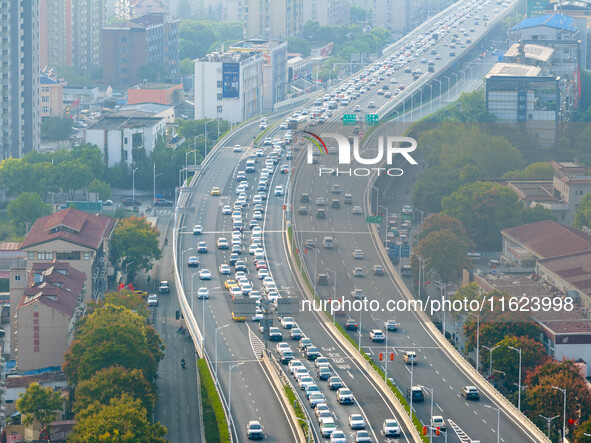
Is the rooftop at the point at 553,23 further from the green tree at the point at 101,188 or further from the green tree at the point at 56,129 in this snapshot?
the green tree at the point at 101,188

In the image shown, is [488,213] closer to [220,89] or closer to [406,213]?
[406,213]

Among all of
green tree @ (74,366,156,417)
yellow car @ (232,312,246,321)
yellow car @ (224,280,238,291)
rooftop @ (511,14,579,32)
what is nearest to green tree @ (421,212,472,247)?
yellow car @ (224,280,238,291)

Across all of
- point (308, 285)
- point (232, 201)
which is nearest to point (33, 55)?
point (232, 201)

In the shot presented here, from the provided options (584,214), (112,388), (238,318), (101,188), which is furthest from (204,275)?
(584,214)

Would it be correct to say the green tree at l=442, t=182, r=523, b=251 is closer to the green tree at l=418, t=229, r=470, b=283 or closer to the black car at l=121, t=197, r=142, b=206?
the green tree at l=418, t=229, r=470, b=283

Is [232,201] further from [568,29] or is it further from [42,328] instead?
[568,29]

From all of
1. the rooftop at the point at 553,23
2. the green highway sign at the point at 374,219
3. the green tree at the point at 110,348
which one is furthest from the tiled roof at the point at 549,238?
the rooftop at the point at 553,23
